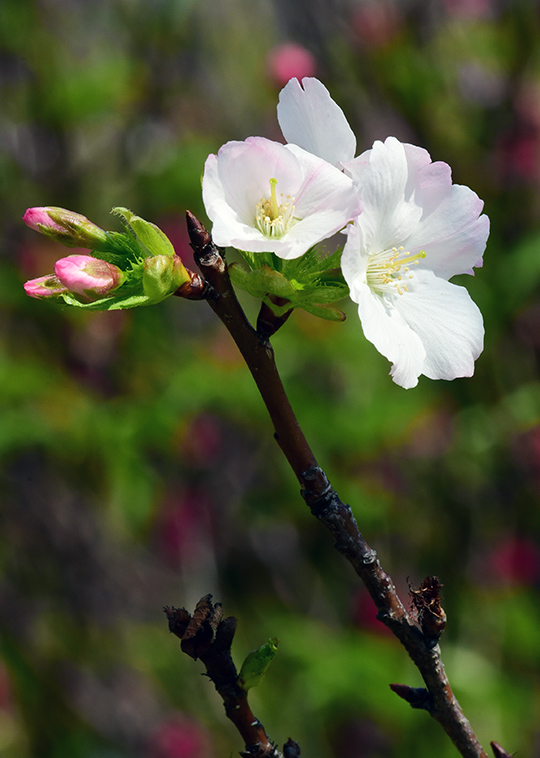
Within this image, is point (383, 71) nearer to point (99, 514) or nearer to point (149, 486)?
point (149, 486)

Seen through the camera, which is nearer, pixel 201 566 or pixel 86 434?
pixel 86 434

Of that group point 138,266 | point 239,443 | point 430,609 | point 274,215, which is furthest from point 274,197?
point 239,443

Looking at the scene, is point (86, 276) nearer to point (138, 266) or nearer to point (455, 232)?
point (138, 266)

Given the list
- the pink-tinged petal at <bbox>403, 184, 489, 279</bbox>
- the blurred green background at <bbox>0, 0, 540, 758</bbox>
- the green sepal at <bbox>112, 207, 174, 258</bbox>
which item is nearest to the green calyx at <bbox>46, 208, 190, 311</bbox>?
the green sepal at <bbox>112, 207, 174, 258</bbox>

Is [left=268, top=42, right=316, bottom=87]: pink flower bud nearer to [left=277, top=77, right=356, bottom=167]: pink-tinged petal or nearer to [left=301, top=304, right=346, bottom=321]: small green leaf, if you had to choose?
[left=277, top=77, right=356, bottom=167]: pink-tinged petal

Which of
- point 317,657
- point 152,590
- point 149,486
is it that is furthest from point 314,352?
point 152,590

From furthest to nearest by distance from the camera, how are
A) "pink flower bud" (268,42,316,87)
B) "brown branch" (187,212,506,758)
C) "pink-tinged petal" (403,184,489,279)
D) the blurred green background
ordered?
"pink flower bud" (268,42,316,87), the blurred green background, "pink-tinged petal" (403,184,489,279), "brown branch" (187,212,506,758)
